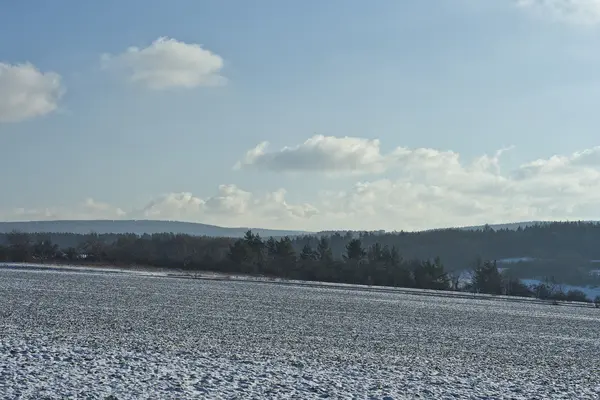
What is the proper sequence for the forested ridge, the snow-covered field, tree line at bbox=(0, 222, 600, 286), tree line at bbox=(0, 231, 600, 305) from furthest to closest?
tree line at bbox=(0, 222, 600, 286), the forested ridge, tree line at bbox=(0, 231, 600, 305), the snow-covered field

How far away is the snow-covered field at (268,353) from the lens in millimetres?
13516

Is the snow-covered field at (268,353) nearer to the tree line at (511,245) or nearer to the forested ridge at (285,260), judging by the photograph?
the forested ridge at (285,260)

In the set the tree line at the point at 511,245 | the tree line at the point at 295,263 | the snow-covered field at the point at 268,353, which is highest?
the tree line at the point at 511,245

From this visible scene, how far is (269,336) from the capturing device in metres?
21.8

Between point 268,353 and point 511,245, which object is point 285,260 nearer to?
point 268,353

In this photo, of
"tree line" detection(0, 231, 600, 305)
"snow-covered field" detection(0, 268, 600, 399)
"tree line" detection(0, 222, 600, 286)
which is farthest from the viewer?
"tree line" detection(0, 222, 600, 286)

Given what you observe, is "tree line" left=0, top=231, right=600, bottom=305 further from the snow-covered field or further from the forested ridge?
the snow-covered field

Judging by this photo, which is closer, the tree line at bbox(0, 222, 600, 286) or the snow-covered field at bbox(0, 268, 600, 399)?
the snow-covered field at bbox(0, 268, 600, 399)

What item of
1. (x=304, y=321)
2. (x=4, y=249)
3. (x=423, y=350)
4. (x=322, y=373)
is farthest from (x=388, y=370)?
(x=4, y=249)

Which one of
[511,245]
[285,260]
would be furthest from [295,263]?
[511,245]

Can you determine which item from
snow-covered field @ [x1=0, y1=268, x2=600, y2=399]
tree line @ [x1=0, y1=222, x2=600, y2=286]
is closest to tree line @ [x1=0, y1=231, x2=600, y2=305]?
snow-covered field @ [x1=0, y1=268, x2=600, y2=399]

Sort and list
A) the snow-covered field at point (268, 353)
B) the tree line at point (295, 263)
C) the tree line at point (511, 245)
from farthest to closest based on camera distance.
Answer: the tree line at point (511, 245)
the tree line at point (295, 263)
the snow-covered field at point (268, 353)

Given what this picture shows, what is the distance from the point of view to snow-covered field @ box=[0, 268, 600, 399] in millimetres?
13516

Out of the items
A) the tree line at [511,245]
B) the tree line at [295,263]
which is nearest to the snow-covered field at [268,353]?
the tree line at [295,263]
